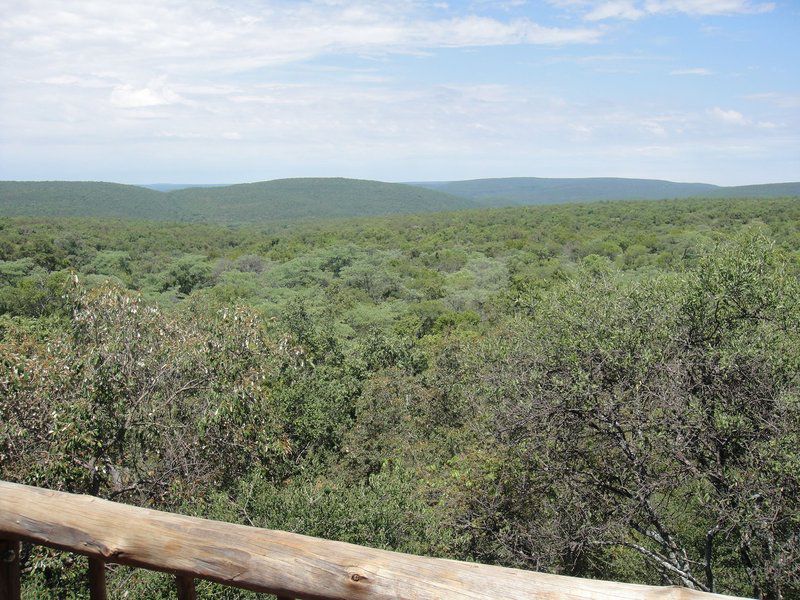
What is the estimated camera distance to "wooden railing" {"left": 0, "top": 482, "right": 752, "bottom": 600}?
1.62m

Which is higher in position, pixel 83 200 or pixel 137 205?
pixel 83 200

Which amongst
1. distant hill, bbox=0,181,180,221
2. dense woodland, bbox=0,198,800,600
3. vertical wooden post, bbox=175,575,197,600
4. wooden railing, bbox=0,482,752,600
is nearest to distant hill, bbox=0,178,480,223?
distant hill, bbox=0,181,180,221

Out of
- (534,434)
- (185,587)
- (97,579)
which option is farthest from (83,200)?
(185,587)

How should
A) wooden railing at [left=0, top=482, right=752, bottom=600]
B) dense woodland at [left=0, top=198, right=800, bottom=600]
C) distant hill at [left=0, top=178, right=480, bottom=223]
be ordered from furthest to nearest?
distant hill at [left=0, top=178, right=480, bottom=223]
dense woodland at [left=0, top=198, right=800, bottom=600]
wooden railing at [left=0, top=482, right=752, bottom=600]

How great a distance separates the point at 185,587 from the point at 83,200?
180 meters

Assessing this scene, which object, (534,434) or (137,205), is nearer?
(534,434)

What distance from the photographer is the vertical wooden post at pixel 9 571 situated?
7.02ft

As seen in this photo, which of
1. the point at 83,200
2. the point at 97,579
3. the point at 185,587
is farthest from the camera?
the point at 83,200

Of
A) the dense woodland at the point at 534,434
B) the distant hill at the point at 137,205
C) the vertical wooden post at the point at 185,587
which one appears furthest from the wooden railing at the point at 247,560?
the distant hill at the point at 137,205

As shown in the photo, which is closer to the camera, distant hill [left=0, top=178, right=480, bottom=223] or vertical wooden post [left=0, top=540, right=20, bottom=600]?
vertical wooden post [left=0, top=540, right=20, bottom=600]

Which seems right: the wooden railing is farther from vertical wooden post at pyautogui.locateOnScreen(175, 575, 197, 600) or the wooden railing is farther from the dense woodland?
the dense woodland

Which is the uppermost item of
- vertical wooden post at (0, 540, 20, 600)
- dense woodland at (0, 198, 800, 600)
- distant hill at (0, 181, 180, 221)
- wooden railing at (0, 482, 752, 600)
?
distant hill at (0, 181, 180, 221)

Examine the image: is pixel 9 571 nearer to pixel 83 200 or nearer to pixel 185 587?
pixel 185 587

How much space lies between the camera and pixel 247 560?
180 cm
